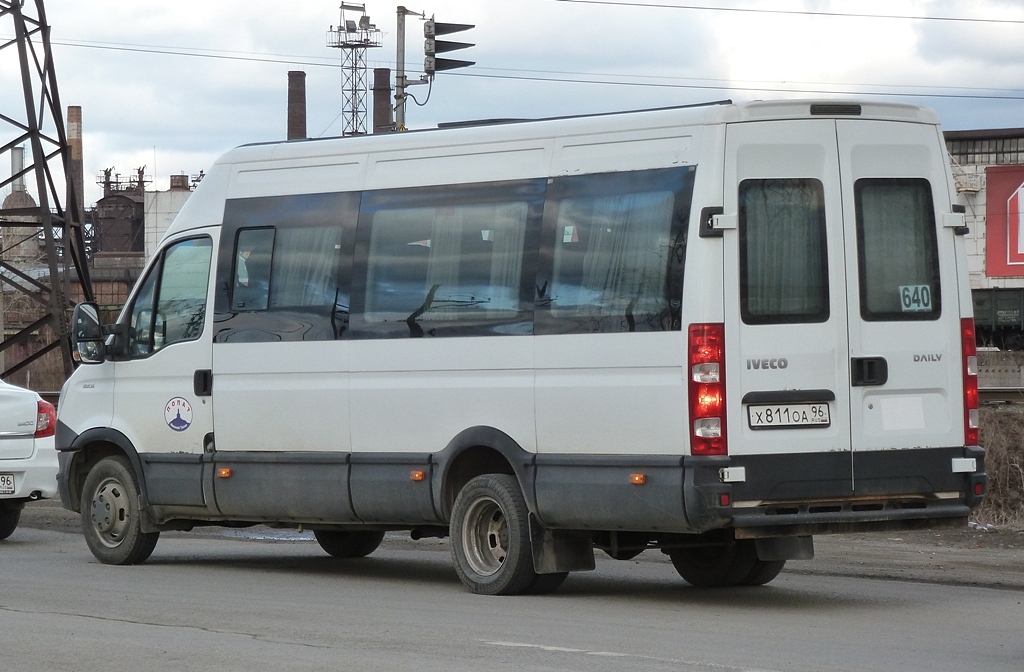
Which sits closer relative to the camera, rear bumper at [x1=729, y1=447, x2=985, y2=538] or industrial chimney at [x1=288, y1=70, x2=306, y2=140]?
rear bumper at [x1=729, y1=447, x2=985, y2=538]

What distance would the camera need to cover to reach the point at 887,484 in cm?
951

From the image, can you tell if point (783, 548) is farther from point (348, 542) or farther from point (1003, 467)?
point (1003, 467)

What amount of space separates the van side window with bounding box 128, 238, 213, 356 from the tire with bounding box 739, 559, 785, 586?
4.25 metres

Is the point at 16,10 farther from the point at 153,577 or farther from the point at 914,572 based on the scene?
the point at 914,572

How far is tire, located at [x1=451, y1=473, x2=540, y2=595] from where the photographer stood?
1006 centimetres

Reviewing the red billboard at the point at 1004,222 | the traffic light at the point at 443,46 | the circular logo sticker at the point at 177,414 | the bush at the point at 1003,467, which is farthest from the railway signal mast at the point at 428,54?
the red billboard at the point at 1004,222

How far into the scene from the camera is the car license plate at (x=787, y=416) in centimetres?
922

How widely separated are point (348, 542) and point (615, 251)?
14.9 ft

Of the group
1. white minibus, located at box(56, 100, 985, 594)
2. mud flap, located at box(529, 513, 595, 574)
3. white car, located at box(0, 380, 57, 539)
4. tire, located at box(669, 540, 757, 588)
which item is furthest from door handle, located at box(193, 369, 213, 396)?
tire, located at box(669, 540, 757, 588)

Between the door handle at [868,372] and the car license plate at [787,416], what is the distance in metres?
0.25

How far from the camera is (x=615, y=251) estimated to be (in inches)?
381

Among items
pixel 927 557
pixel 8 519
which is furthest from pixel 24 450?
pixel 927 557

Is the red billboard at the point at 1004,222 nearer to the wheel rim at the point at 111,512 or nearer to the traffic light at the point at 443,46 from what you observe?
the traffic light at the point at 443,46

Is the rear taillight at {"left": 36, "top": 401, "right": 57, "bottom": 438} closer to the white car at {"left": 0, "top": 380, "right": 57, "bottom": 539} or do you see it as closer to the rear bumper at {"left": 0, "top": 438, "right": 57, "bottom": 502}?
the white car at {"left": 0, "top": 380, "right": 57, "bottom": 539}
